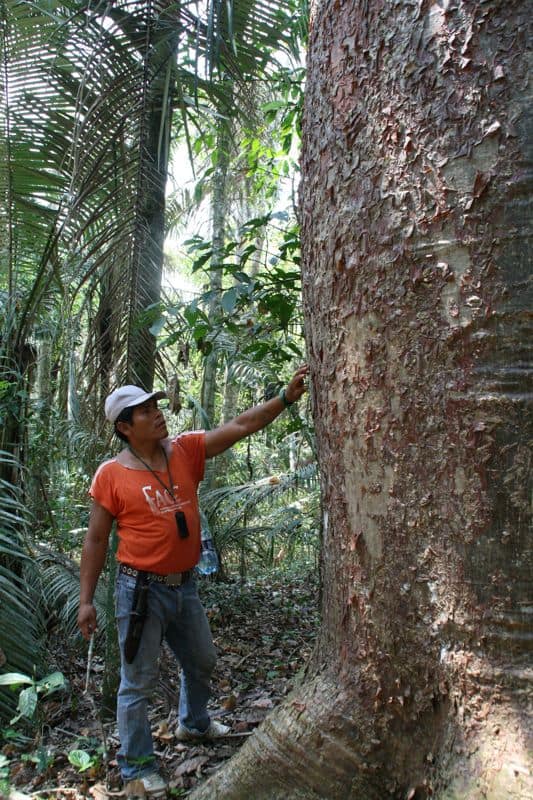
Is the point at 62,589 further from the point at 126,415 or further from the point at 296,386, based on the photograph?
the point at 296,386

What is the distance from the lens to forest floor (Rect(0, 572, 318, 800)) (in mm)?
3211

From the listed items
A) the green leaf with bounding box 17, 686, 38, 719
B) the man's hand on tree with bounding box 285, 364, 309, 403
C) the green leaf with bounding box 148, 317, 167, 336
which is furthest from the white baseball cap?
the green leaf with bounding box 17, 686, 38, 719

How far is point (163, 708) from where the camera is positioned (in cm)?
418

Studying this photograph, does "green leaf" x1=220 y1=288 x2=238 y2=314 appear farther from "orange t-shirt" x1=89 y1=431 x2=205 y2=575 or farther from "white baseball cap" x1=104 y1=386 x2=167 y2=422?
"orange t-shirt" x1=89 y1=431 x2=205 y2=575

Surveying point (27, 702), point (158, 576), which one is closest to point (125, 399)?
point (158, 576)

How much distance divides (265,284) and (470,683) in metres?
2.50

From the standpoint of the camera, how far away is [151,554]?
329cm

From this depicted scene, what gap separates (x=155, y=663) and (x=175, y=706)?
0.93 m

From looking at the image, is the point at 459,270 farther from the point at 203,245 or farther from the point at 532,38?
the point at 203,245

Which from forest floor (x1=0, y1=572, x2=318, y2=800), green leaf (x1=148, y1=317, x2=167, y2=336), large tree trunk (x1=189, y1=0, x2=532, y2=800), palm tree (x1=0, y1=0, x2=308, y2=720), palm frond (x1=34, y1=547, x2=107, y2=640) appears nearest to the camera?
large tree trunk (x1=189, y1=0, x2=532, y2=800)

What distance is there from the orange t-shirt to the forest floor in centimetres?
76

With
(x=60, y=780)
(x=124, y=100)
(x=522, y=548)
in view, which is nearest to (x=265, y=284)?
(x=124, y=100)

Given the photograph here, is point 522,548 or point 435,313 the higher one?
point 435,313

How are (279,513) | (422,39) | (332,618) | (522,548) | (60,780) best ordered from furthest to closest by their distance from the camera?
1. (279,513)
2. (60,780)
3. (332,618)
4. (422,39)
5. (522,548)
